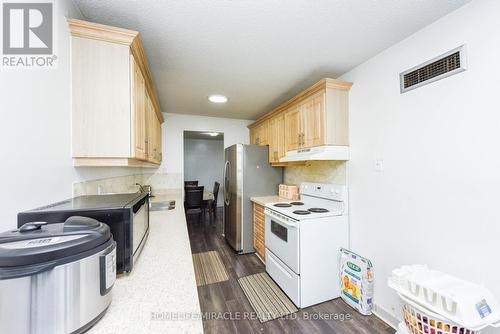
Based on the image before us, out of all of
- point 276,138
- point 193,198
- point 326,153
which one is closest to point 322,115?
point 326,153

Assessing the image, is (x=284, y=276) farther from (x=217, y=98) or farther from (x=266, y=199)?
(x=217, y=98)

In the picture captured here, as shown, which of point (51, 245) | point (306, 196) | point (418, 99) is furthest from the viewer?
point (306, 196)

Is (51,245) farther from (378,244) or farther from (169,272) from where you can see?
(378,244)

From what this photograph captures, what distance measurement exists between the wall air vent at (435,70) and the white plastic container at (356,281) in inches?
62.4

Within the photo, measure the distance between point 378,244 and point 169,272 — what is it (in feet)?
6.07

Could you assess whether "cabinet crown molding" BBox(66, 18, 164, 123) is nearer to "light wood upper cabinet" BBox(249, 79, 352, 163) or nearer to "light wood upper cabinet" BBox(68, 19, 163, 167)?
"light wood upper cabinet" BBox(68, 19, 163, 167)

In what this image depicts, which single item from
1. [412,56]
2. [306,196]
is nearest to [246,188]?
[306,196]

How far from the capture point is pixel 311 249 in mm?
2002

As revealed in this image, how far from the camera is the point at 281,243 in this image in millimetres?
2227

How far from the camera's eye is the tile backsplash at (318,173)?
232 cm

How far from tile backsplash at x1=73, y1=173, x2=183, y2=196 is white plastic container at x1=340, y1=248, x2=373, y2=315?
7.77ft

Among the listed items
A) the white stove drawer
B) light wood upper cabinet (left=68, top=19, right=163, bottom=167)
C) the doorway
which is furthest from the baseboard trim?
the doorway

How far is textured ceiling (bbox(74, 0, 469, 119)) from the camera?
4.20 ft

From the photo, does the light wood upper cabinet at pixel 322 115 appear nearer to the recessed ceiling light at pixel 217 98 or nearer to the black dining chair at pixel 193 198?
the recessed ceiling light at pixel 217 98
